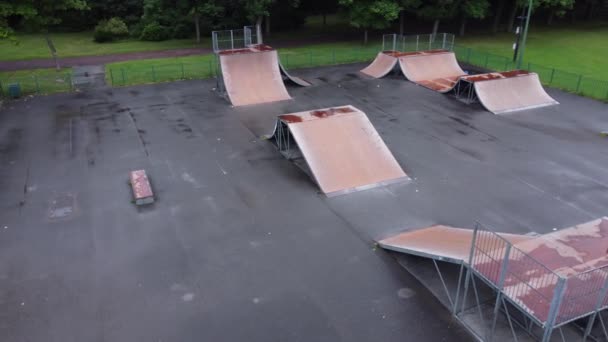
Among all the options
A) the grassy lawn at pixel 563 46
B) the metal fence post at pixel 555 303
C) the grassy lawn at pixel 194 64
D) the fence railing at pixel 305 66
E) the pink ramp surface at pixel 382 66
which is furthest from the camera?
the grassy lawn at pixel 563 46

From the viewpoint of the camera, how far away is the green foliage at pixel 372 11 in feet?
112

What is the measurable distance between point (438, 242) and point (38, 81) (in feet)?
83.7

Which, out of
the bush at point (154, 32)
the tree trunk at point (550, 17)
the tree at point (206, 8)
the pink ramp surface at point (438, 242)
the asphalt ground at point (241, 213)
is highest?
the tree at point (206, 8)

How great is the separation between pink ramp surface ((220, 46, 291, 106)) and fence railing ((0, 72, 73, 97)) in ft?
29.9

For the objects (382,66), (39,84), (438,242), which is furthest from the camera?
(382,66)

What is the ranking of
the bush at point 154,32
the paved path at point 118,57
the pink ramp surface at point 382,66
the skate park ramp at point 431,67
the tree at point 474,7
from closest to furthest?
the skate park ramp at point 431,67 → the pink ramp surface at point 382,66 → the paved path at point 118,57 → the tree at point 474,7 → the bush at point 154,32

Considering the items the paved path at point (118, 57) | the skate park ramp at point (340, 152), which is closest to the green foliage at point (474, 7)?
the paved path at point (118, 57)

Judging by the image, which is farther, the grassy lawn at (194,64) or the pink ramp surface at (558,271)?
the grassy lawn at (194,64)

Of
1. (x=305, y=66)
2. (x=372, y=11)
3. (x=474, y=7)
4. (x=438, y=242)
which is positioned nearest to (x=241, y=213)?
(x=438, y=242)

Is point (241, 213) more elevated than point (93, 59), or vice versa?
point (93, 59)

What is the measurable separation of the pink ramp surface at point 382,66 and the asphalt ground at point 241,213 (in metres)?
6.25

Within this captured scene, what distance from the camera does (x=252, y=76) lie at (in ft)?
81.5

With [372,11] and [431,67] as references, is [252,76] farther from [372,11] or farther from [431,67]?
[372,11]

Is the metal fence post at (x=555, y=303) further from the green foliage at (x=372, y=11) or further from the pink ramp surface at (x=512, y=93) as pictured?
the green foliage at (x=372, y=11)
